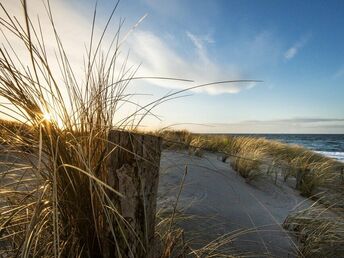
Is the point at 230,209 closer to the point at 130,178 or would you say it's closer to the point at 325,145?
the point at 130,178

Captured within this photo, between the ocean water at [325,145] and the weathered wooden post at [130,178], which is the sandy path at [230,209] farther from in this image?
the ocean water at [325,145]

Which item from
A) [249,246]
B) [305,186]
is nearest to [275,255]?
[249,246]

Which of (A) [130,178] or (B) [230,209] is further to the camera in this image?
(B) [230,209]

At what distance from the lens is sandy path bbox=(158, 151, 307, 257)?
249 centimetres

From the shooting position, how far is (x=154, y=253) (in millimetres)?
1610

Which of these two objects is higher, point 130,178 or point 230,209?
point 130,178

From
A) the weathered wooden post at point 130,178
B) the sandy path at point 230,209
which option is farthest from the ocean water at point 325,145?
the weathered wooden post at point 130,178

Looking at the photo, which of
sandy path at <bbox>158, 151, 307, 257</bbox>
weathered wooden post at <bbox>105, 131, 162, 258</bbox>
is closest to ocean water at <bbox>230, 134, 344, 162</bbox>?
sandy path at <bbox>158, 151, 307, 257</bbox>

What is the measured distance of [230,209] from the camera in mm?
3303

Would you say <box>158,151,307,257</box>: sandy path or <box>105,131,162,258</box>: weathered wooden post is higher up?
<box>105,131,162,258</box>: weathered wooden post

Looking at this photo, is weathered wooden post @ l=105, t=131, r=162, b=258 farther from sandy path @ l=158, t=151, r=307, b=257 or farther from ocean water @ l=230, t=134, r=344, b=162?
ocean water @ l=230, t=134, r=344, b=162

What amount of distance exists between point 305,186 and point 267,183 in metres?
0.76

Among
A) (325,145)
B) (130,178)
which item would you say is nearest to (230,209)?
(130,178)

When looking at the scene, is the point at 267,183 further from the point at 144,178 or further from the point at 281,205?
the point at 144,178
